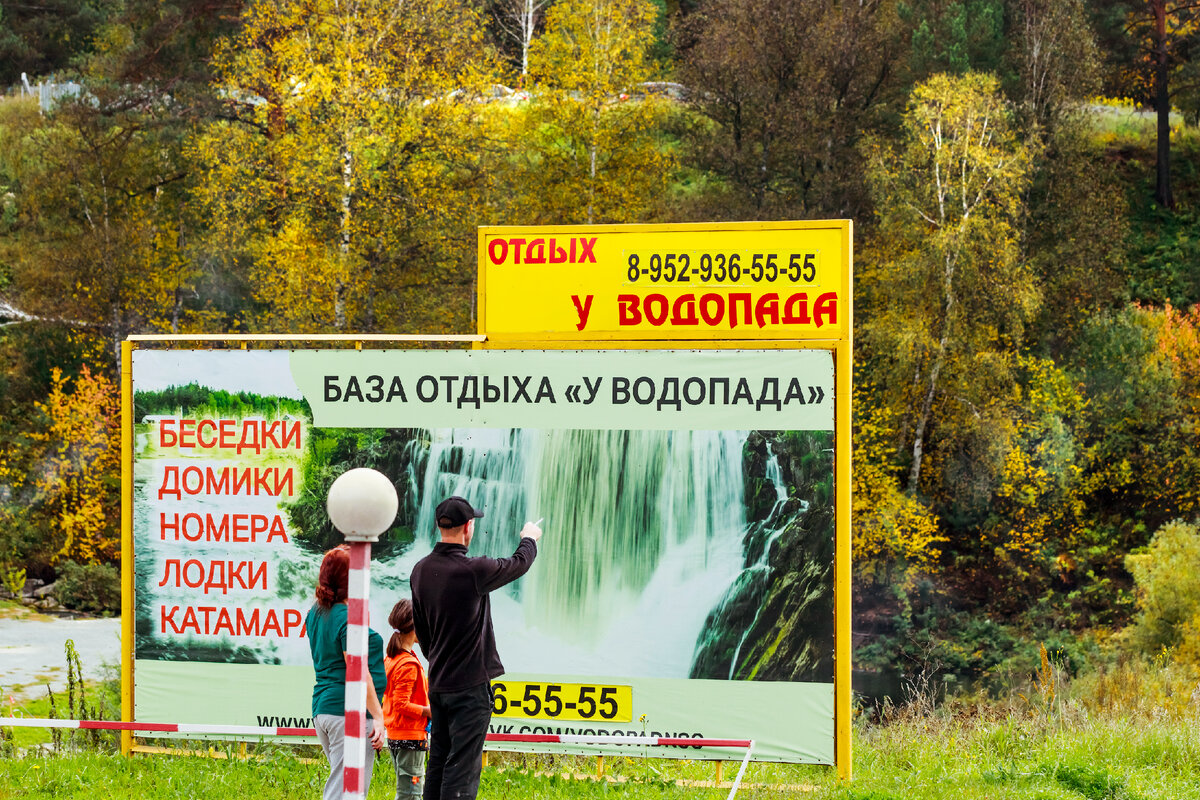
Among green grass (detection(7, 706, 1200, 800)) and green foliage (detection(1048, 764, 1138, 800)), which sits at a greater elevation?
green foliage (detection(1048, 764, 1138, 800))

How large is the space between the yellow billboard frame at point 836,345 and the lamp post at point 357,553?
3297 mm

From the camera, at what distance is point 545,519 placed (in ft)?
26.8

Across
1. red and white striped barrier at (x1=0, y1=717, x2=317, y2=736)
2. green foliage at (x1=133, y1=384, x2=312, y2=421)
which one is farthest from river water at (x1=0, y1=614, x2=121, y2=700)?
green foliage at (x1=133, y1=384, x2=312, y2=421)

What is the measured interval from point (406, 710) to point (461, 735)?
0.64 m

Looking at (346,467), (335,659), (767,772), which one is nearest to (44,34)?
(346,467)

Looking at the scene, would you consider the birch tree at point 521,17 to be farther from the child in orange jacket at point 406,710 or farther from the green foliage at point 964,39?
the child in orange jacket at point 406,710

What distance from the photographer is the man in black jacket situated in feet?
18.6

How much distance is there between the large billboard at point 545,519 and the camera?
26.0 feet

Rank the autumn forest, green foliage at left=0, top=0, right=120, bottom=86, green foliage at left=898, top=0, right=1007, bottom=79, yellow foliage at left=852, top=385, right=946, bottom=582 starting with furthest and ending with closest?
1. green foliage at left=0, top=0, right=120, bottom=86
2. green foliage at left=898, top=0, right=1007, bottom=79
3. the autumn forest
4. yellow foliage at left=852, top=385, right=946, bottom=582

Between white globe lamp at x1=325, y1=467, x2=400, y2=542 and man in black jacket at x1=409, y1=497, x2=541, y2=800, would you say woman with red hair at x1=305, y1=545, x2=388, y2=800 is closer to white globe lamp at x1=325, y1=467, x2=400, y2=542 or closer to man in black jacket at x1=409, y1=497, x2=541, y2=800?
man in black jacket at x1=409, y1=497, x2=541, y2=800

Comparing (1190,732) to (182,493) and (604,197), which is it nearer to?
(182,493)

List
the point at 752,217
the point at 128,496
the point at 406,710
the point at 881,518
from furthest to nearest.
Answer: the point at 752,217, the point at 881,518, the point at 128,496, the point at 406,710

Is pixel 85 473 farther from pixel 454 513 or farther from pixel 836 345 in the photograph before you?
pixel 454 513

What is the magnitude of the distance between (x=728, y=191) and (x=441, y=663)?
1050 inches
